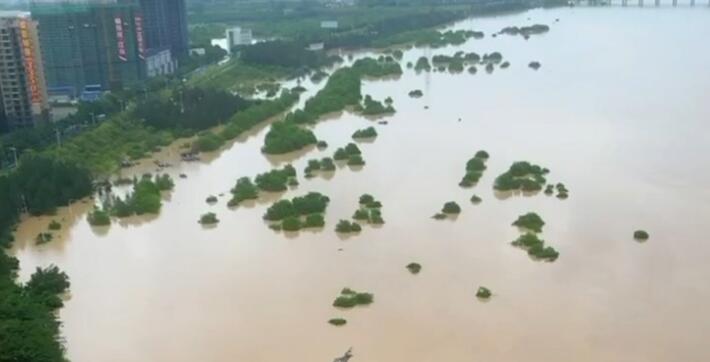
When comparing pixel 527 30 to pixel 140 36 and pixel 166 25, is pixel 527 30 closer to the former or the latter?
pixel 166 25

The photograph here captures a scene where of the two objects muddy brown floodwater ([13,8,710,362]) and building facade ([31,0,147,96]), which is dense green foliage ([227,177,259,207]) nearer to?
muddy brown floodwater ([13,8,710,362])


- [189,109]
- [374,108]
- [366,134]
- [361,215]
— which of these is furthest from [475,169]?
[189,109]

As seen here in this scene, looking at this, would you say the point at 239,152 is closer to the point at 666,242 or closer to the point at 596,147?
the point at 596,147

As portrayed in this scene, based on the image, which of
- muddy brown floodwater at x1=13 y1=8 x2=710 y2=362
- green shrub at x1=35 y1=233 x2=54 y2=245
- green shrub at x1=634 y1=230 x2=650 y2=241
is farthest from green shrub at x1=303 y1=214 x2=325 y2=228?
green shrub at x1=634 y1=230 x2=650 y2=241

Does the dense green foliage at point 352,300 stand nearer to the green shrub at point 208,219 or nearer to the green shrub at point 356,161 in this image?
the green shrub at point 208,219

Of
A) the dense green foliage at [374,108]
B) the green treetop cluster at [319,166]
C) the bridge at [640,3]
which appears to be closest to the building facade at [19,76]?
the green treetop cluster at [319,166]

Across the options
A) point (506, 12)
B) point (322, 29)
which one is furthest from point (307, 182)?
point (506, 12)
